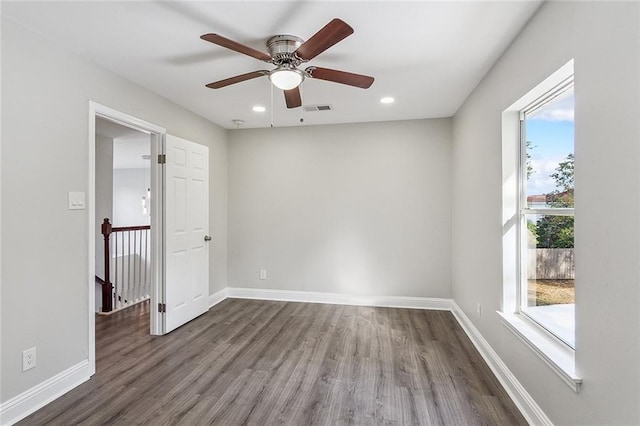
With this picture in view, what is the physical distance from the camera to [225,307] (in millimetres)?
4289

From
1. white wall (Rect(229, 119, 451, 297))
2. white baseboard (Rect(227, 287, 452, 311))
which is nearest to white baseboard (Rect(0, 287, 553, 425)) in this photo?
white baseboard (Rect(227, 287, 452, 311))

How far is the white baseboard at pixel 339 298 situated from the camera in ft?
13.9

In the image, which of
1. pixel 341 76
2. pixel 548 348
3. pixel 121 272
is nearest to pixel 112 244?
pixel 121 272

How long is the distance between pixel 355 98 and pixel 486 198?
1.67 m

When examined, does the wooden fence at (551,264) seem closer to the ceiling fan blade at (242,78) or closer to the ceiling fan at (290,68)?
the ceiling fan at (290,68)

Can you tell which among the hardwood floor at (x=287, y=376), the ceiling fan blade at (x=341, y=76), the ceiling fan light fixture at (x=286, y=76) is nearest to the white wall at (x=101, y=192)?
the hardwood floor at (x=287, y=376)

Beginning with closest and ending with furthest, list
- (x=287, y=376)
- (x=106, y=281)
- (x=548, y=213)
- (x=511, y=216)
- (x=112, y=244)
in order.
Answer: (x=548, y=213) < (x=511, y=216) < (x=287, y=376) < (x=106, y=281) < (x=112, y=244)

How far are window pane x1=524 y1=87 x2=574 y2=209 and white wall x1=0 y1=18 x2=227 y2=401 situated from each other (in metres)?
3.31

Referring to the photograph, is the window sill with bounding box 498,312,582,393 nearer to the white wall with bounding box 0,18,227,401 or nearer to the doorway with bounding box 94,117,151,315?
the white wall with bounding box 0,18,227,401

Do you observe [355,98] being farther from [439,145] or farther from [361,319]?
[361,319]

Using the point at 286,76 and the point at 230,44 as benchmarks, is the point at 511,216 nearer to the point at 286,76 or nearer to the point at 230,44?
the point at 286,76

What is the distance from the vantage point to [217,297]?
14.8ft

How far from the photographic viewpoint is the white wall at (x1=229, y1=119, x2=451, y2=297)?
13.9 feet

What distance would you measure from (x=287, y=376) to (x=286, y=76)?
226cm
